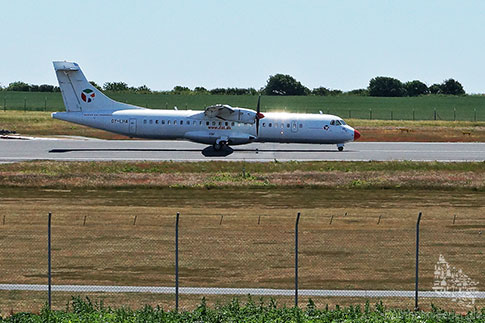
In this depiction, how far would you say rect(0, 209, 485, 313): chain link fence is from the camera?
63.4 feet

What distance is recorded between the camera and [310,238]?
26344 mm

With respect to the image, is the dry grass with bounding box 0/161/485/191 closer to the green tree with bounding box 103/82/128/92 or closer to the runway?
the runway

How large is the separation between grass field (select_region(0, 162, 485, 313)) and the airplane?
7.74 meters

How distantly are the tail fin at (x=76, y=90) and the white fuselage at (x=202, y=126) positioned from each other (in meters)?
0.63

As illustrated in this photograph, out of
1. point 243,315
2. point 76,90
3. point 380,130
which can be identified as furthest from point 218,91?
point 243,315

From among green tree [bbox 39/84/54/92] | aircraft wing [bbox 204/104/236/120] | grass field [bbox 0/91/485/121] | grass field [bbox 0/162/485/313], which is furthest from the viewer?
green tree [bbox 39/84/54/92]

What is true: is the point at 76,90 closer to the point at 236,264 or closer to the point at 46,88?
the point at 236,264

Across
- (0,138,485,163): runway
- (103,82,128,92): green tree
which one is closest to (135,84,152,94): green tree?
(103,82,128,92): green tree

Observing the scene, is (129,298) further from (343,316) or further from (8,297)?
(343,316)

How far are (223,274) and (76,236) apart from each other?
690cm

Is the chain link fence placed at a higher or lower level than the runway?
lower

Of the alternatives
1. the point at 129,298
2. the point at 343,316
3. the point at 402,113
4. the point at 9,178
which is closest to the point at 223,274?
the point at 129,298

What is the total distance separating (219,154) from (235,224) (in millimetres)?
28239

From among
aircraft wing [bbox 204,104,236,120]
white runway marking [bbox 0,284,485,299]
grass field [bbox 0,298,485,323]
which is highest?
aircraft wing [bbox 204,104,236,120]
